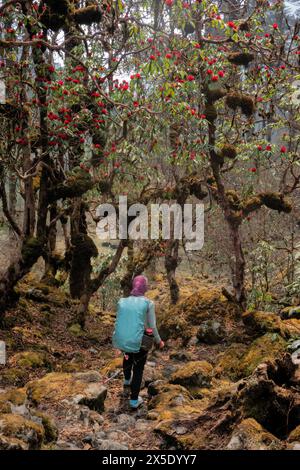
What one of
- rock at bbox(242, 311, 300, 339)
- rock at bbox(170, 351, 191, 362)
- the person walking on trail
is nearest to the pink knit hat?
the person walking on trail

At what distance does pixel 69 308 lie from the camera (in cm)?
1436

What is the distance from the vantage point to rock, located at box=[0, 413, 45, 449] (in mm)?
4293

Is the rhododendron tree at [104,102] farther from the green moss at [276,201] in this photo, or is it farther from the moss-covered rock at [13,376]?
the moss-covered rock at [13,376]

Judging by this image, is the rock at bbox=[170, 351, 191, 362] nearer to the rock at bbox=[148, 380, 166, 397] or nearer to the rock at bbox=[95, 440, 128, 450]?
the rock at bbox=[148, 380, 166, 397]

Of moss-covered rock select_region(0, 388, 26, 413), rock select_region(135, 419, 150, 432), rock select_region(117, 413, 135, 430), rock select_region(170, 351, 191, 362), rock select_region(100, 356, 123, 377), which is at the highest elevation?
moss-covered rock select_region(0, 388, 26, 413)

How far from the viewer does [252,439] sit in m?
4.53

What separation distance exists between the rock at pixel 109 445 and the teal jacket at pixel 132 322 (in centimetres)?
148

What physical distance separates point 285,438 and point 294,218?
1206 cm

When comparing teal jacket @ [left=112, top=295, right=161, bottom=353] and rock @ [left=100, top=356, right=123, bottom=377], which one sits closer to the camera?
teal jacket @ [left=112, top=295, right=161, bottom=353]

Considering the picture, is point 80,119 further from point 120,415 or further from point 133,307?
point 120,415

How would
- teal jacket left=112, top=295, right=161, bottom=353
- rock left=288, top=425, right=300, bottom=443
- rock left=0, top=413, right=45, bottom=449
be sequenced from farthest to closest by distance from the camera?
teal jacket left=112, top=295, right=161, bottom=353 < rock left=288, top=425, right=300, bottom=443 < rock left=0, top=413, right=45, bottom=449

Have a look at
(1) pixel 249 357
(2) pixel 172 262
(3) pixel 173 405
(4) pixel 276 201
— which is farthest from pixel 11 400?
(2) pixel 172 262

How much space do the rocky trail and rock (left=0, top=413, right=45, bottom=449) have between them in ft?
0.03
